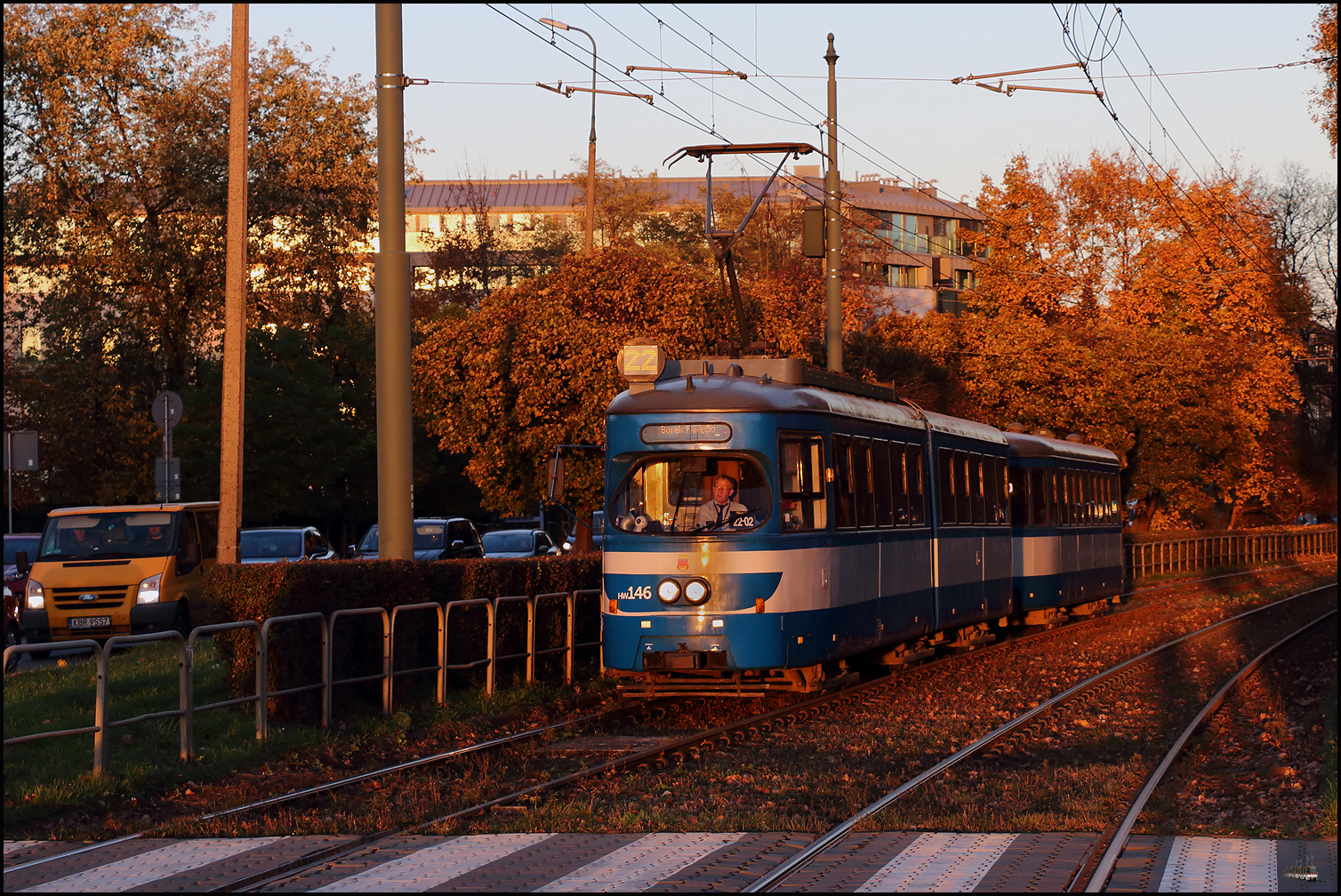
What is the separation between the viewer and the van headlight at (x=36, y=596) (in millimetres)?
22766

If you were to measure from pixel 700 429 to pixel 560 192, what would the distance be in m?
117

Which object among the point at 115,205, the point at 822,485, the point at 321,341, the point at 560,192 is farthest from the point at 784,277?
the point at 560,192

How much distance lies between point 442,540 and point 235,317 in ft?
47.3

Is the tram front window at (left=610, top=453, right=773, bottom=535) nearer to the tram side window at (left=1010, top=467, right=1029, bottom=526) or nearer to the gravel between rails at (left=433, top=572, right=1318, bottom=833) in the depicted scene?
the gravel between rails at (left=433, top=572, right=1318, bottom=833)

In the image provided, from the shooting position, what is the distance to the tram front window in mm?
14672

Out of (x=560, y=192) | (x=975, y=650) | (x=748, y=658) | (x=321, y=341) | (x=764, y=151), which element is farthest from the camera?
(x=560, y=192)

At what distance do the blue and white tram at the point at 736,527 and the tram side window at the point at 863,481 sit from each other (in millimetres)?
25

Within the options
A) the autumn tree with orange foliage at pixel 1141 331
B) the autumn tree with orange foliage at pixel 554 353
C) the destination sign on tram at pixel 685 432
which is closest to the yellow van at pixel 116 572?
the autumn tree with orange foliage at pixel 554 353

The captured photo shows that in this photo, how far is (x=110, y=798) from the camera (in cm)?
1076

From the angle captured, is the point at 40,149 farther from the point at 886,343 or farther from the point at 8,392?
the point at 886,343

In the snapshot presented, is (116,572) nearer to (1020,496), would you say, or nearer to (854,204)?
(1020,496)

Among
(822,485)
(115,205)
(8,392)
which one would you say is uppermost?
(115,205)

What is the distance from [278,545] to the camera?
99.1ft

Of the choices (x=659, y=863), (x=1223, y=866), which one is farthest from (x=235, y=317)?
(x=1223, y=866)
